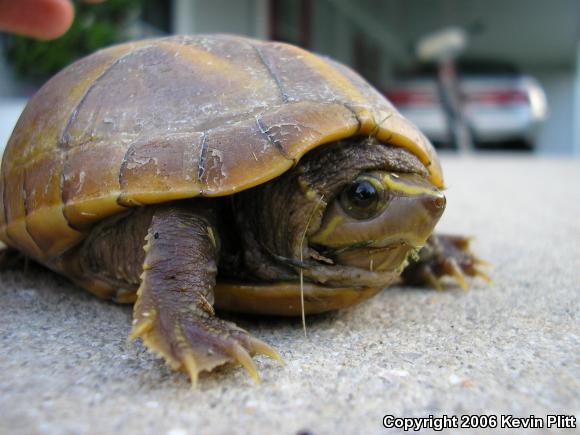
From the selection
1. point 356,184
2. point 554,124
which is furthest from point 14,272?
point 554,124

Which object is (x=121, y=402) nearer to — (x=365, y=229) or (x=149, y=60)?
(x=365, y=229)

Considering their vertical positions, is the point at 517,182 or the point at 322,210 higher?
the point at 322,210

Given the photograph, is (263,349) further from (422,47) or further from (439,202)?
(422,47)

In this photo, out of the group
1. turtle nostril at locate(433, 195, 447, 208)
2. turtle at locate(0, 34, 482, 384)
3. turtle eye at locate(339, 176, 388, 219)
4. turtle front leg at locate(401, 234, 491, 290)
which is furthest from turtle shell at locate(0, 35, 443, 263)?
turtle front leg at locate(401, 234, 491, 290)

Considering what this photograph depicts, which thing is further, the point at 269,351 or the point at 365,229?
the point at 365,229

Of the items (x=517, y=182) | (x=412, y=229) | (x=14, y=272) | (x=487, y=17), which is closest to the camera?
(x=412, y=229)

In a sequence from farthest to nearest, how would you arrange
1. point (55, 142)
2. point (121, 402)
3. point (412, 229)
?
point (55, 142), point (412, 229), point (121, 402)

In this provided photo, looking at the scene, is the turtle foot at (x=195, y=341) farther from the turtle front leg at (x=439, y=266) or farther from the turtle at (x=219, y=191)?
the turtle front leg at (x=439, y=266)

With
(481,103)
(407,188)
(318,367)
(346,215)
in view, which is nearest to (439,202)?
(407,188)
